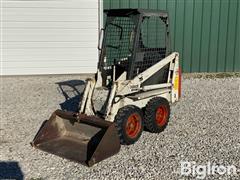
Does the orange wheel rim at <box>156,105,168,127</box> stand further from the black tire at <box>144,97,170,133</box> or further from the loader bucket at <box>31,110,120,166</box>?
the loader bucket at <box>31,110,120,166</box>

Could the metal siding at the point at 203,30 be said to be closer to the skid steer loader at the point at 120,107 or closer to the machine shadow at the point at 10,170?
the skid steer loader at the point at 120,107

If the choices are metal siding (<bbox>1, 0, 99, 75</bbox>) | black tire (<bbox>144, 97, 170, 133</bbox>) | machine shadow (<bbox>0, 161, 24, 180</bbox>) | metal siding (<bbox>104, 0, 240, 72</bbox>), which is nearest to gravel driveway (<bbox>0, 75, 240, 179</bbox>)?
machine shadow (<bbox>0, 161, 24, 180</bbox>)

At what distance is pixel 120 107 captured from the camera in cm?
511

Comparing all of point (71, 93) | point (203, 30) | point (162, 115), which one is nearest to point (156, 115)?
point (162, 115)

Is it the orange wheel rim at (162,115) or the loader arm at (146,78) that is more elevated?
the loader arm at (146,78)

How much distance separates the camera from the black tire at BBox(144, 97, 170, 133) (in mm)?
5406

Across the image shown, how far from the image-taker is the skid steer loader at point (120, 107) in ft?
15.5

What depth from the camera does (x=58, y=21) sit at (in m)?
10.1

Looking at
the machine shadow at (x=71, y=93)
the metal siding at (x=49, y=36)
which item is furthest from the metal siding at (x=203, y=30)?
the machine shadow at (x=71, y=93)

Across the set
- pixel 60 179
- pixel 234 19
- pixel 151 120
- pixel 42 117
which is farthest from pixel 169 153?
pixel 234 19

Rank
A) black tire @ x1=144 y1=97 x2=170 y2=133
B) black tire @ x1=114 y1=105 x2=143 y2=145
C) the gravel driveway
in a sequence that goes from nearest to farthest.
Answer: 1. the gravel driveway
2. black tire @ x1=114 y1=105 x2=143 y2=145
3. black tire @ x1=144 y1=97 x2=170 y2=133

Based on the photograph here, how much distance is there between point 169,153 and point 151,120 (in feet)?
2.23

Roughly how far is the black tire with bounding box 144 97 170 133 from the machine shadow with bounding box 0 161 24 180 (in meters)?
1.89

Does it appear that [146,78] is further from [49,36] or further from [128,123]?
[49,36]
